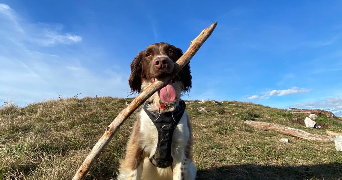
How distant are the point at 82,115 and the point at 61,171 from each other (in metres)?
5.37

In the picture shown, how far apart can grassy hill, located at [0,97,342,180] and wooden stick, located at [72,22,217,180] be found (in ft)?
3.83

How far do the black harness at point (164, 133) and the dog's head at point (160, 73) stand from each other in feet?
0.50

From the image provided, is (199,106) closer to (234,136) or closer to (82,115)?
(234,136)

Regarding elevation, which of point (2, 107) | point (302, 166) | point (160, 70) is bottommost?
point (302, 166)

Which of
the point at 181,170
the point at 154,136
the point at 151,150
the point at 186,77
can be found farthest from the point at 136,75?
the point at 181,170

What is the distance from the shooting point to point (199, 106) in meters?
14.8

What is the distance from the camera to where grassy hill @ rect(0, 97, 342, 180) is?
4598 mm

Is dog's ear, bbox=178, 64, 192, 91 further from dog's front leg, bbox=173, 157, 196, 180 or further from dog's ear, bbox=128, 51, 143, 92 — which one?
dog's front leg, bbox=173, 157, 196, 180

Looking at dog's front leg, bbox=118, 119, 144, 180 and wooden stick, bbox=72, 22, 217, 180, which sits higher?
wooden stick, bbox=72, 22, 217, 180

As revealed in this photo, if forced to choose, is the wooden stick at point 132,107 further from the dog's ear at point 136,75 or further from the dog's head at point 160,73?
the dog's ear at point 136,75

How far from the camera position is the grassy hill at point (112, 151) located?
15.1ft

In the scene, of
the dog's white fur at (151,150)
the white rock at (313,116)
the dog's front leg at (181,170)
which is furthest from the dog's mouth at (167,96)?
the white rock at (313,116)

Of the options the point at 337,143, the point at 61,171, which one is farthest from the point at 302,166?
the point at 61,171

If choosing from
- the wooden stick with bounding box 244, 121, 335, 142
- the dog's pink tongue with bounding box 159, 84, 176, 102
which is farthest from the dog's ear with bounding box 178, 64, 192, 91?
the wooden stick with bounding box 244, 121, 335, 142
